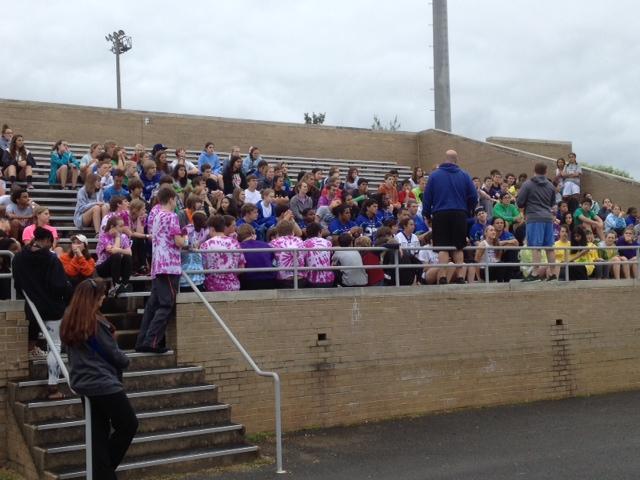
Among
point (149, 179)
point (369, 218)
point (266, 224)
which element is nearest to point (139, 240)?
point (266, 224)

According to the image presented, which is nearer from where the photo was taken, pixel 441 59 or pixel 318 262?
pixel 318 262

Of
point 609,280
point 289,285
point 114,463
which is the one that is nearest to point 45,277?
point 114,463

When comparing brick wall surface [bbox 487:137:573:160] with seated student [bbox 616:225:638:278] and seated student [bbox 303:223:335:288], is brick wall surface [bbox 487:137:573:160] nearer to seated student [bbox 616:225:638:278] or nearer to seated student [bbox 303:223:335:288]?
seated student [bbox 616:225:638:278]

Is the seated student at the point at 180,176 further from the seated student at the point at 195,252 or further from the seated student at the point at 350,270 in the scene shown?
the seated student at the point at 350,270

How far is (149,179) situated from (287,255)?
3.86 m

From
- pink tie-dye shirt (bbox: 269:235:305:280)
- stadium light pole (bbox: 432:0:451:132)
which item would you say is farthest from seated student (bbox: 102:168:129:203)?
stadium light pole (bbox: 432:0:451:132)

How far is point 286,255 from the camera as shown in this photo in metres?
13.0

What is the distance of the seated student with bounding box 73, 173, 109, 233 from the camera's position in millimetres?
13969

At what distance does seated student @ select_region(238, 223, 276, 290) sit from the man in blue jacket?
2.71 m

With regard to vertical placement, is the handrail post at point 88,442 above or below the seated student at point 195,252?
below

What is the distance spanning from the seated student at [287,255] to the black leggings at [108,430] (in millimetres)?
4548

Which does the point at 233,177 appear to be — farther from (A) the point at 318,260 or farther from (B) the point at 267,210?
(A) the point at 318,260

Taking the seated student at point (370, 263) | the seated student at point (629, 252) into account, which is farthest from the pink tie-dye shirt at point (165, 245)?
the seated student at point (629, 252)

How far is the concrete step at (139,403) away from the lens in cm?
988
